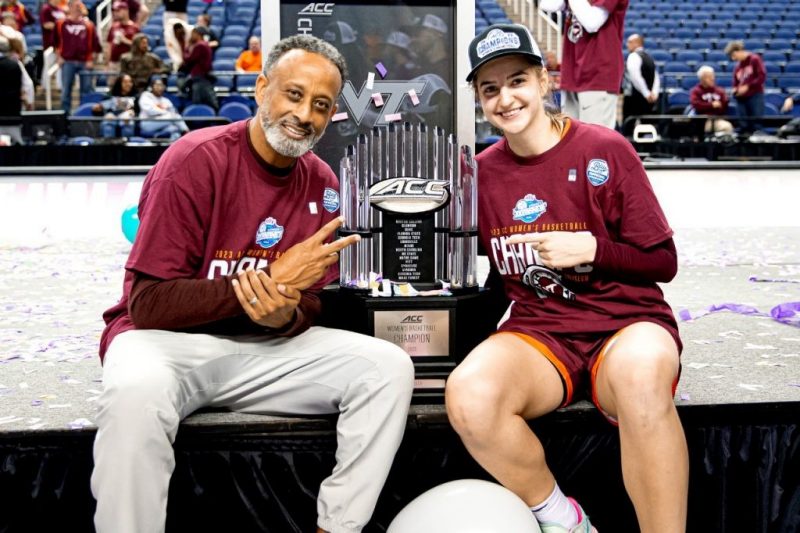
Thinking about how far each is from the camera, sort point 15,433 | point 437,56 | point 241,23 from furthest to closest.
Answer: point 241,23
point 437,56
point 15,433

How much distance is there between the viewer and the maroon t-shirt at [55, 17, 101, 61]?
11.3 meters

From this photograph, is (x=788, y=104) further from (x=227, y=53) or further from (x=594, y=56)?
(x=594, y=56)

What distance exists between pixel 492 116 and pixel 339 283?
23.9 inches

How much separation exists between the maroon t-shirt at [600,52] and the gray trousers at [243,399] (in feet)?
10.6

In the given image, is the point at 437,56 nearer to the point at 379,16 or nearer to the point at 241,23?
Result: the point at 379,16

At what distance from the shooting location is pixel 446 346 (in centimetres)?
233

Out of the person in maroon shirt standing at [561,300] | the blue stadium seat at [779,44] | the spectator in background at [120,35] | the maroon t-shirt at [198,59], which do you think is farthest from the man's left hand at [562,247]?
the blue stadium seat at [779,44]

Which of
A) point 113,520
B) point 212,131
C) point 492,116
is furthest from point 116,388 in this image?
point 492,116

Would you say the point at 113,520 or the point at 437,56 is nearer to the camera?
the point at 113,520

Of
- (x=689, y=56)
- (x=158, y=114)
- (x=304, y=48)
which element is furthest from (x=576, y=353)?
(x=689, y=56)

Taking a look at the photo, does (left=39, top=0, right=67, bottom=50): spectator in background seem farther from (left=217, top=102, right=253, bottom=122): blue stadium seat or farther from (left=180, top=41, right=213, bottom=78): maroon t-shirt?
(left=217, top=102, right=253, bottom=122): blue stadium seat

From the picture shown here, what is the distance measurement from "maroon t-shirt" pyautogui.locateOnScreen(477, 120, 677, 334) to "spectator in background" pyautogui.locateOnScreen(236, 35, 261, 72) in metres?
9.95

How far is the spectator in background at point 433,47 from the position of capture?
3047 millimetres

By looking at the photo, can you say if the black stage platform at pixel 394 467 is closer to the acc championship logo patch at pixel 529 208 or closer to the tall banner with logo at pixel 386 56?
the acc championship logo patch at pixel 529 208
